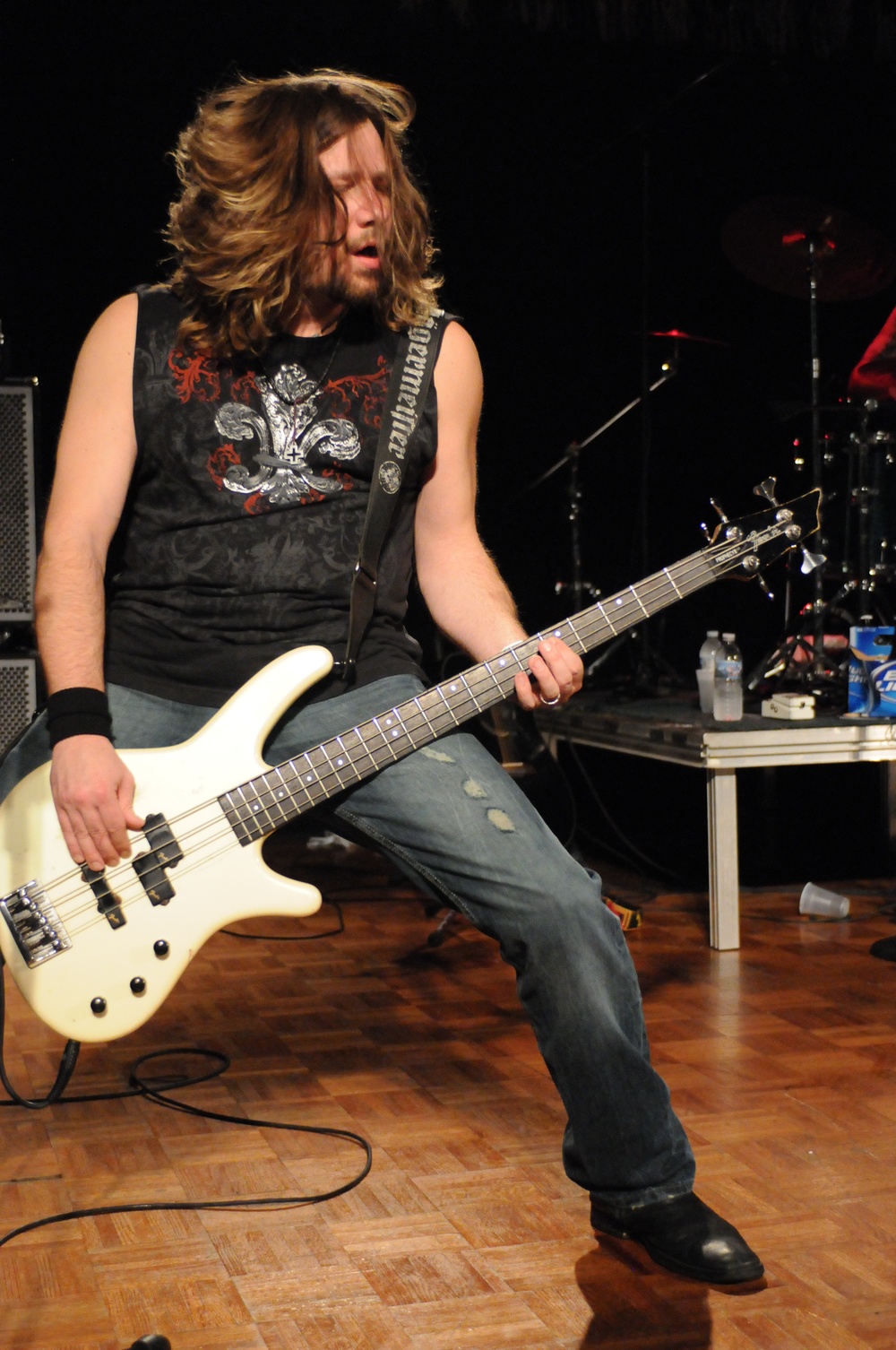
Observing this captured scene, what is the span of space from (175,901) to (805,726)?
254 cm

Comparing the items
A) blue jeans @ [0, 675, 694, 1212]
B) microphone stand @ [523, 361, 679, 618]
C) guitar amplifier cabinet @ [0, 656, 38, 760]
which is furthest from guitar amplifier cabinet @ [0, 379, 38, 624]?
microphone stand @ [523, 361, 679, 618]

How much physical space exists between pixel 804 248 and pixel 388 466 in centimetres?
369

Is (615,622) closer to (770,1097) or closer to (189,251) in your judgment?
(189,251)

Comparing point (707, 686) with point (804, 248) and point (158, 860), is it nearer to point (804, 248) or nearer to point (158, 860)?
point (804, 248)

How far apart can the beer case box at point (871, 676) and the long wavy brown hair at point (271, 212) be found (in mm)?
2432

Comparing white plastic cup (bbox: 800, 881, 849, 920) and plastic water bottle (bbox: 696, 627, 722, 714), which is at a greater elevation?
plastic water bottle (bbox: 696, 627, 722, 714)

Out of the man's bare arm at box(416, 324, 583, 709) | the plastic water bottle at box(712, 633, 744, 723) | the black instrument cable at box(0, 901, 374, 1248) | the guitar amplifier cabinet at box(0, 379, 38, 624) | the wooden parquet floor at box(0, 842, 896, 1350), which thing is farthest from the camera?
the plastic water bottle at box(712, 633, 744, 723)

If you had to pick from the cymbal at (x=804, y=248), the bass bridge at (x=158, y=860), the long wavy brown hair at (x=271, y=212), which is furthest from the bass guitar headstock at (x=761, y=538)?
the cymbal at (x=804, y=248)

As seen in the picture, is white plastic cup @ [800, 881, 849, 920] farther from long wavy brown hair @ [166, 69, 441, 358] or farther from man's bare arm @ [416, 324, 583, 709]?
long wavy brown hair @ [166, 69, 441, 358]

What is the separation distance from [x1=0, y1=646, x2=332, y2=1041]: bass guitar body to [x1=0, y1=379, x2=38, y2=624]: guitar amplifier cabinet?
179 centimetres

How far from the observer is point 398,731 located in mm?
2023

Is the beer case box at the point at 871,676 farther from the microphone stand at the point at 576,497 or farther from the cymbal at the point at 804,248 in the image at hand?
the cymbal at the point at 804,248

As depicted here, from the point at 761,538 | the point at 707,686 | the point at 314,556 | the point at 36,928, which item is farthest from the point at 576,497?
the point at 36,928

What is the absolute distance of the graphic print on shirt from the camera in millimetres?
2135
